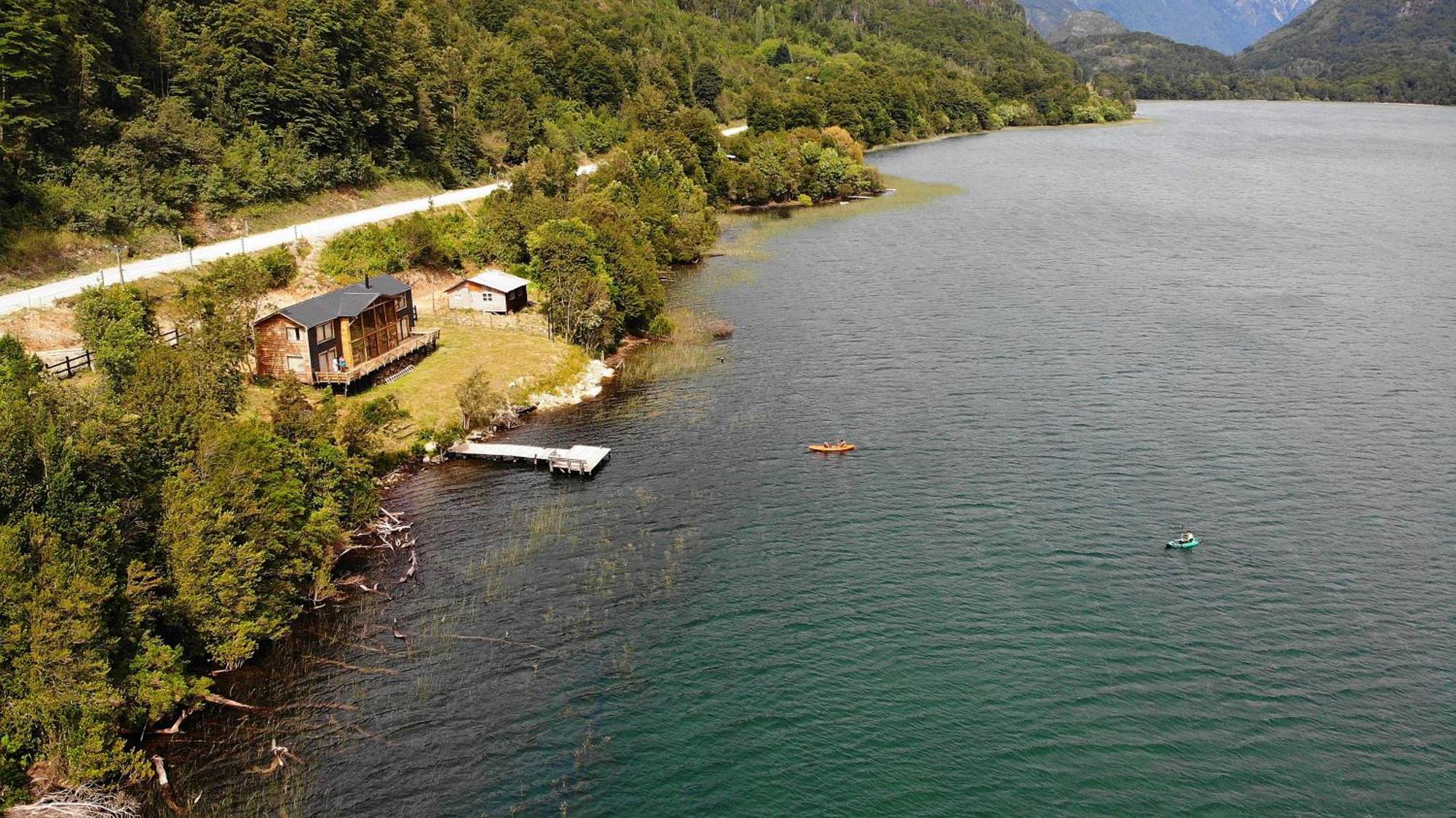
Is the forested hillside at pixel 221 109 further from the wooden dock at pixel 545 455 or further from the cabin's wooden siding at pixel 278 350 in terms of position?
the wooden dock at pixel 545 455

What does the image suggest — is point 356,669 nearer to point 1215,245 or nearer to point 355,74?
point 355,74

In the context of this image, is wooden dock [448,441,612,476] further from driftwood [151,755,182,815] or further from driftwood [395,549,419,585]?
driftwood [151,755,182,815]

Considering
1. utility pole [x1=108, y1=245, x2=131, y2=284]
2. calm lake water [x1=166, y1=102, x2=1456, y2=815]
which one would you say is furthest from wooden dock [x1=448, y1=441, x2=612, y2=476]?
utility pole [x1=108, y1=245, x2=131, y2=284]

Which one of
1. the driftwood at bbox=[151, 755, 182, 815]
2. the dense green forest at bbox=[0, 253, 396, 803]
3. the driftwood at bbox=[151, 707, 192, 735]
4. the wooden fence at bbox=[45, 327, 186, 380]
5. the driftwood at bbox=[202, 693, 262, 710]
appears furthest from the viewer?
the wooden fence at bbox=[45, 327, 186, 380]

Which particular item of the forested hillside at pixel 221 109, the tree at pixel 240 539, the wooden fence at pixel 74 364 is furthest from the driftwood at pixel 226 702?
the forested hillside at pixel 221 109

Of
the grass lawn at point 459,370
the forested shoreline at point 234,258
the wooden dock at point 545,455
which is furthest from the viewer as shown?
the grass lawn at point 459,370

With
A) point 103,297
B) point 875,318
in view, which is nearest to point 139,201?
point 103,297
